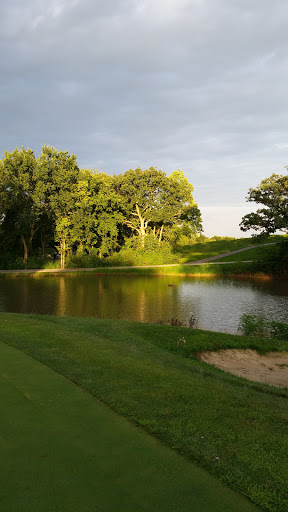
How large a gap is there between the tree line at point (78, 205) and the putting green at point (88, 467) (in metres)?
44.5

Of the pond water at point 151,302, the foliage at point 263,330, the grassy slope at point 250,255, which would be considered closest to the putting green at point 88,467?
the foliage at point 263,330

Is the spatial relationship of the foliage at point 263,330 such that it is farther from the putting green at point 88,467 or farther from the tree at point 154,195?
the tree at point 154,195

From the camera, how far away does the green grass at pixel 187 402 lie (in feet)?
13.2

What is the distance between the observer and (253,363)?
37.3 feet

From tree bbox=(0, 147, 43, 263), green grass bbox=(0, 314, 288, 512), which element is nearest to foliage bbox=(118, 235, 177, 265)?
tree bbox=(0, 147, 43, 263)

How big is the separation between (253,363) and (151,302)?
1385 centimetres

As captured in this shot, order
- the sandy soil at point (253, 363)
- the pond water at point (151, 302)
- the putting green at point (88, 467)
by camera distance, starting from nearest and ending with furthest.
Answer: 1. the putting green at point (88, 467)
2. the sandy soil at point (253, 363)
3. the pond water at point (151, 302)

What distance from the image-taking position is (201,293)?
29984mm

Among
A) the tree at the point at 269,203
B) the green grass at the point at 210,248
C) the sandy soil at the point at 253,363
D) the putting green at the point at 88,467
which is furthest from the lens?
the green grass at the point at 210,248

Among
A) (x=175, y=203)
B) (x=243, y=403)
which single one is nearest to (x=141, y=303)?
(x=243, y=403)

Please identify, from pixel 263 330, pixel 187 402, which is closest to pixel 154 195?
pixel 263 330

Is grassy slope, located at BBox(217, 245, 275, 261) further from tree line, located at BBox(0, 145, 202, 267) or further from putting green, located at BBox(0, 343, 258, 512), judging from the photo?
putting green, located at BBox(0, 343, 258, 512)

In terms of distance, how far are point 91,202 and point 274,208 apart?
25568mm

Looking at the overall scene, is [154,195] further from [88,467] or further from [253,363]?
[88,467]
